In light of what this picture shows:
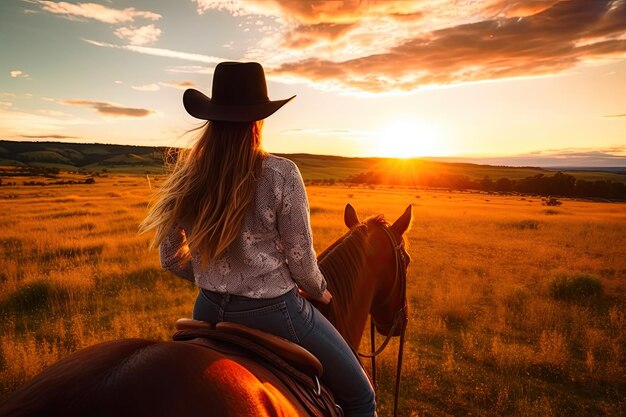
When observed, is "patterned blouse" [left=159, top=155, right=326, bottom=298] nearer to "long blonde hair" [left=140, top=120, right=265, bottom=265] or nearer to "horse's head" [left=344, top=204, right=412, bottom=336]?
"long blonde hair" [left=140, top=120, right=265, bottom=265]

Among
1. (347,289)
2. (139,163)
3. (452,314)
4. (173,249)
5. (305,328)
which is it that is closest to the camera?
(305,328)

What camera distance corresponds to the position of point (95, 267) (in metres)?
11.8

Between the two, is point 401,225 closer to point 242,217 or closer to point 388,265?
point 388,265

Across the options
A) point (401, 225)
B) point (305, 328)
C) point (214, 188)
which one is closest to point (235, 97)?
point (214, 188)

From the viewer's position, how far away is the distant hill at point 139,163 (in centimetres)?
12000

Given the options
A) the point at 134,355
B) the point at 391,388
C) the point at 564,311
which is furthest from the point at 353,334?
the point at 564,311

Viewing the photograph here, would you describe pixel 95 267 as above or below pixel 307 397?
below

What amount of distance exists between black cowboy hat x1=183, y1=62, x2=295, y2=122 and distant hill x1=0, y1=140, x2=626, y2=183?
343 feet

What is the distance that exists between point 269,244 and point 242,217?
0.86ft

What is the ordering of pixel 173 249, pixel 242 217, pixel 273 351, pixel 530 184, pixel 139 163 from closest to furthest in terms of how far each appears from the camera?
pixel 242 217
pixel 273 351
pixel 173 249
pixel 530 184
pixel 139 163

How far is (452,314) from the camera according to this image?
9.17 metres

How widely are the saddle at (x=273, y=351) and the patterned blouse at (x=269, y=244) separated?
0.72 ft

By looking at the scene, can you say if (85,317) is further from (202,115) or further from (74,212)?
(74,212)

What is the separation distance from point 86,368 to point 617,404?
7537 millimetres
